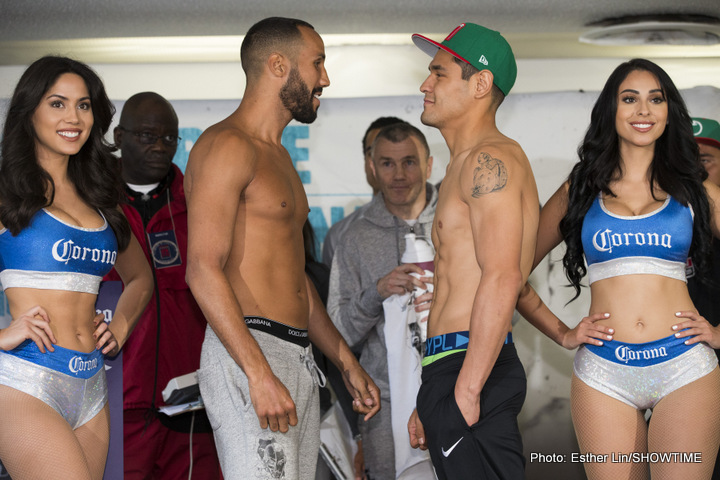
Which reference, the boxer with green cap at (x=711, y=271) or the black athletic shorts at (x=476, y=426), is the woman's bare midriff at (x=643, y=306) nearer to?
the boxer with green cap at (x=711, y=271)

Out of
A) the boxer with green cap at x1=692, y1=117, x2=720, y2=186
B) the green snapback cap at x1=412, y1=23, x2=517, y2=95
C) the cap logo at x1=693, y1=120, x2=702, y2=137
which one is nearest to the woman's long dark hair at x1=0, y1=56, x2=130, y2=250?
the green snapback cap at x1=412, y1=23, x2=517, y2=95

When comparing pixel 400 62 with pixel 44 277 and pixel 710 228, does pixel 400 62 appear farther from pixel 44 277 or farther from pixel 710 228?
pixel 44 277

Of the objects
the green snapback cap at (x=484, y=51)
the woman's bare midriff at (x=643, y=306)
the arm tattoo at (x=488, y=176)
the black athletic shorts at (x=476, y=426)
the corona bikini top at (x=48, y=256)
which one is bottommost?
the black athletic shorts at (x=476, y=426)

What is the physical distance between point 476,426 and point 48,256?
1445mm

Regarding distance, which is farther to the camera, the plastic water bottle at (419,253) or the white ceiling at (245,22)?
the white ceiling at (245,22)

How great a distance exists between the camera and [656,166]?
9.88ft

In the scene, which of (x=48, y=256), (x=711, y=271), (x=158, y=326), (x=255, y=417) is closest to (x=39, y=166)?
(x=48, y=256)

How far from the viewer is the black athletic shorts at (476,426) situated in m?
2.41

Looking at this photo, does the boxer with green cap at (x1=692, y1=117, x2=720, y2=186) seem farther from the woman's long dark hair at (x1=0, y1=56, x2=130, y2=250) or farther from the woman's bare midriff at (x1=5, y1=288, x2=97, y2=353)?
the woman's bare midriff at (x1=5, y1=288, x2=97, y2=353)

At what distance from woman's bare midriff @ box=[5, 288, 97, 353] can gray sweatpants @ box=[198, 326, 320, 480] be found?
1.37 feet

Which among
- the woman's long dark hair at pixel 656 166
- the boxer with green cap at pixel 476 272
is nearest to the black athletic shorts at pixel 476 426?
the boxer with green cap at pixel 476 272

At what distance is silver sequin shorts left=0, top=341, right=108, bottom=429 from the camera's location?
2488 millimetres

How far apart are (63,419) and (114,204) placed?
31.1 inches

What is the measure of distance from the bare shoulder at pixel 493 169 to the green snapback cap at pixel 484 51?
30 cm
